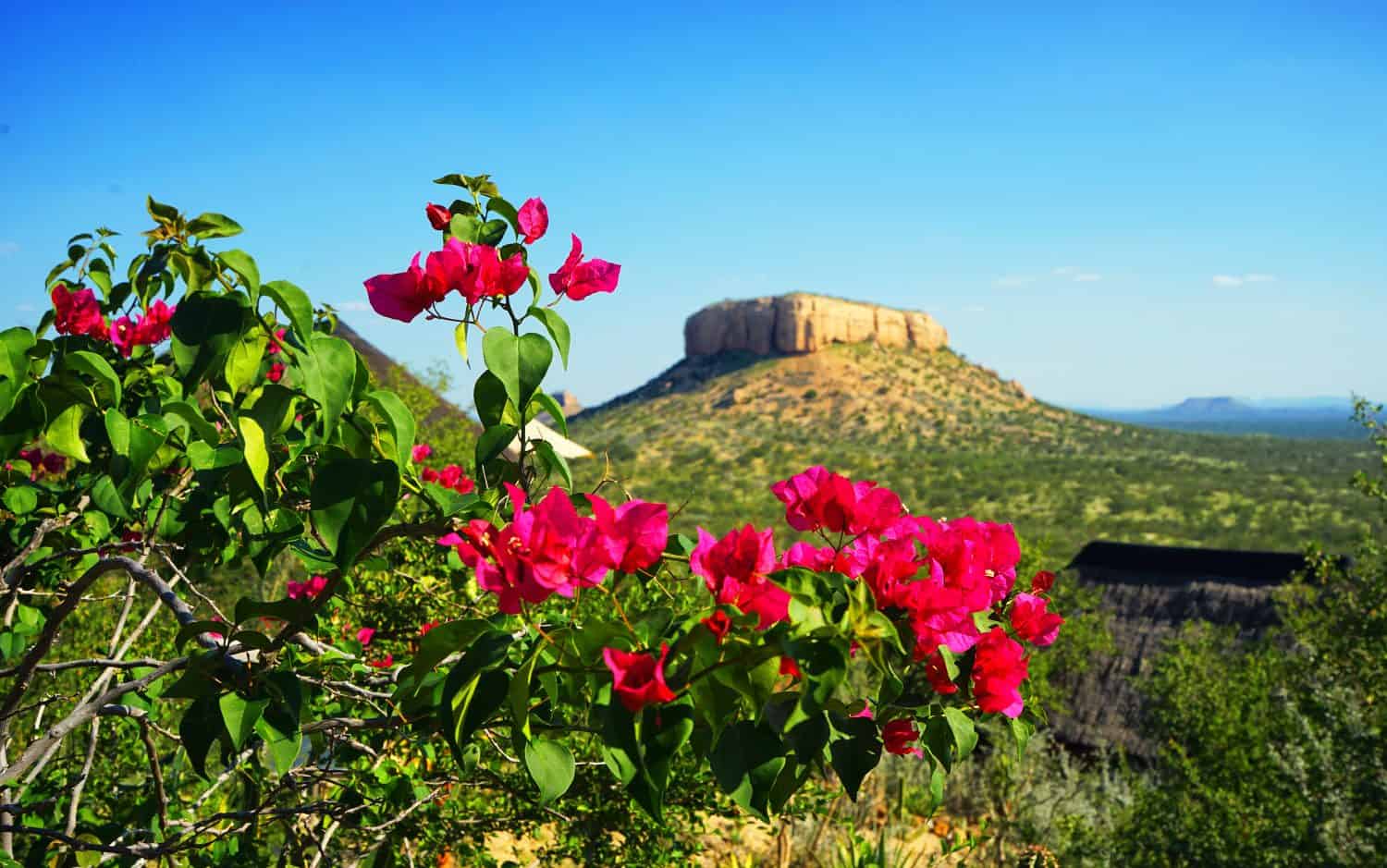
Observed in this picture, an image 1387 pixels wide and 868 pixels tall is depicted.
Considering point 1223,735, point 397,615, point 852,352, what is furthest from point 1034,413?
Answer: point 397,615

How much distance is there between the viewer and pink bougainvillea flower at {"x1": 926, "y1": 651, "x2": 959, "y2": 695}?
1.10m

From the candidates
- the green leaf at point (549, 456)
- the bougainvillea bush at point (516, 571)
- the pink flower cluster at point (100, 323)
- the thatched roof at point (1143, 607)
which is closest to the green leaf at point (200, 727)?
the bougainvillea bush at point (516, 571)

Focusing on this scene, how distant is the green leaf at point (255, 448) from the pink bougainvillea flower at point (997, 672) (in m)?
0.83

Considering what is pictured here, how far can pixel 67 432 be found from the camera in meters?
1.41

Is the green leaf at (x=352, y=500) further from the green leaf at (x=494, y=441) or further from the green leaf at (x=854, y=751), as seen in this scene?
the green leaf at (x=854, y=751)

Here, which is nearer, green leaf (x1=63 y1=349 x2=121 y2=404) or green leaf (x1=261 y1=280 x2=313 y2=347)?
green leaf (x1=261 y1=280 x2=313 y2=347)

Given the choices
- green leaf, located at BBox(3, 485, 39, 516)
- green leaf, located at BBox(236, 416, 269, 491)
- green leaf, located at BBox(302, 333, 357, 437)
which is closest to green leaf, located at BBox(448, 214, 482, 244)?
green leaf, located at BBox(302, 333, 357, 437)

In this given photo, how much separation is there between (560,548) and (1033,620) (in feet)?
2.33

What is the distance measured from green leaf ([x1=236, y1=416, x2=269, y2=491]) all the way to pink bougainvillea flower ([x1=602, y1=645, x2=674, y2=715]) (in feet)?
1.42

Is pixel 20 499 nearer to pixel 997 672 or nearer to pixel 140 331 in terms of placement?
pixel 140 331

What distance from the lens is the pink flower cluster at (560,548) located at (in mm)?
934

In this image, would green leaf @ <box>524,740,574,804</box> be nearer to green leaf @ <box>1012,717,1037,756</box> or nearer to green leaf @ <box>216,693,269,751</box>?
green leaf @ <box>216,693,269,751</box>

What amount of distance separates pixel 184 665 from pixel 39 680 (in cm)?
275

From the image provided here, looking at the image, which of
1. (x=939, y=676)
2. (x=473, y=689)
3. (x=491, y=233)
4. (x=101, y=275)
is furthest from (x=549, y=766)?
(x=101, y=275)
